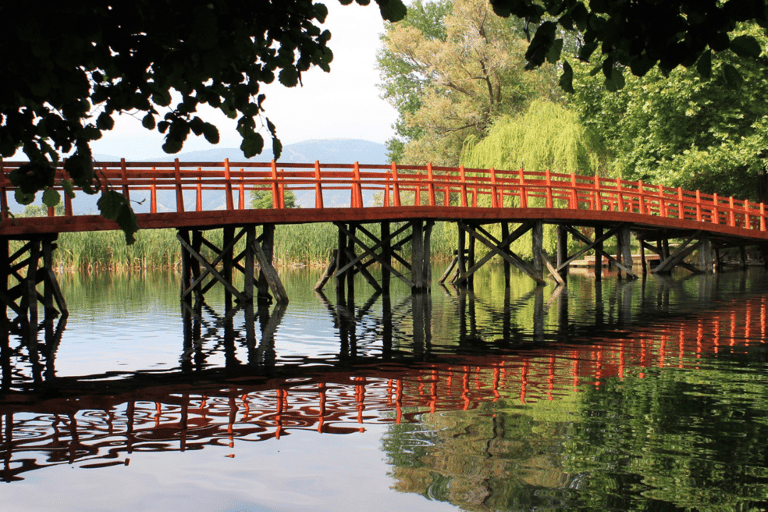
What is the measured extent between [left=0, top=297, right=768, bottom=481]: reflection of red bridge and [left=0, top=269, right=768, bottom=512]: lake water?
27 mm

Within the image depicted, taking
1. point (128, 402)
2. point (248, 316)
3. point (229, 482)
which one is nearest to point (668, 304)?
point (248, 316)

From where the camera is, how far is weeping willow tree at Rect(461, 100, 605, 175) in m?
28.4

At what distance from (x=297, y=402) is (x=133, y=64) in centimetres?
351

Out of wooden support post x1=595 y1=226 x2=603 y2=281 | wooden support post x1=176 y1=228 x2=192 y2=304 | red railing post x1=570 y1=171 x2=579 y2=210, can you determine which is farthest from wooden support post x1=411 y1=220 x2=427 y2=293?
wooden support post x1=595 y1=226 x2=603 y2=281

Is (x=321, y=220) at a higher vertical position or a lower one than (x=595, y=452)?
higher

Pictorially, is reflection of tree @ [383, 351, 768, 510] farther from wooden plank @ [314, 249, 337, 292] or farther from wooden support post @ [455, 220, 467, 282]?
wooden support post @ [455, 220, 467, 282]

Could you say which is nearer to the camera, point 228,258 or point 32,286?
point 32,286

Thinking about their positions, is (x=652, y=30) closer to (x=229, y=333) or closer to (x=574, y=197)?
(x=229, y=333)

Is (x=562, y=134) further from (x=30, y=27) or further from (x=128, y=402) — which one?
(x=30, y=27)

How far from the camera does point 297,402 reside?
21.9 ft

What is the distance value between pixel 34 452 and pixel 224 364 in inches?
148

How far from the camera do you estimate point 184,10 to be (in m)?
3.66

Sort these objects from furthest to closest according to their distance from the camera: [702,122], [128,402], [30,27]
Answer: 1. [702,122]
2. [128,402]
3. [30,27]

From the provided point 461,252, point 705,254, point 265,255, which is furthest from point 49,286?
point 705,254
